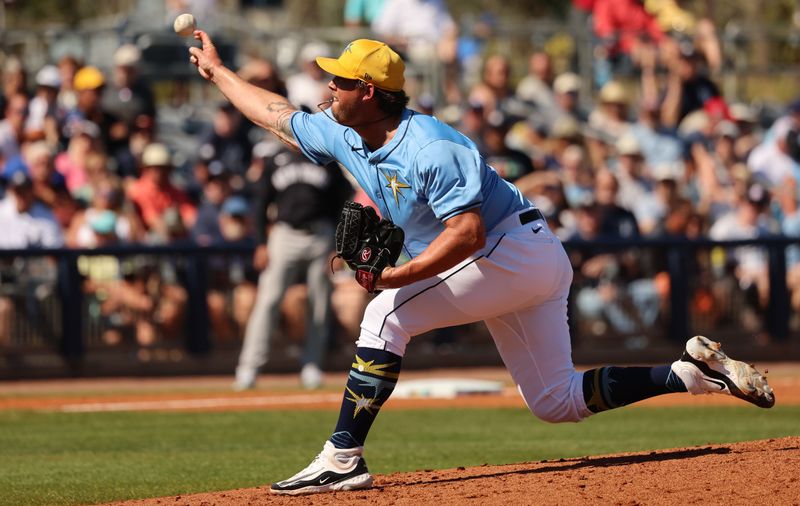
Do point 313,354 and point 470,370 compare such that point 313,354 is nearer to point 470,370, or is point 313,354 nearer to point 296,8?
point 470,370

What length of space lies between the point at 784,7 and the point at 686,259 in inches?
678

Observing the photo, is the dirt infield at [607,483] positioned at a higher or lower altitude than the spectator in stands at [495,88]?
lower

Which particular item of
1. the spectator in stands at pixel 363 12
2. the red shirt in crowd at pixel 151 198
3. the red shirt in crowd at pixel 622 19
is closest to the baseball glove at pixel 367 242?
the red shirt in crowd at pixel 151 198

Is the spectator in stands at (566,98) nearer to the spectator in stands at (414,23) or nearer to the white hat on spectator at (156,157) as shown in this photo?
the spectator in stands at (414,23)

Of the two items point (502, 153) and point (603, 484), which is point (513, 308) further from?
point (502, 153)

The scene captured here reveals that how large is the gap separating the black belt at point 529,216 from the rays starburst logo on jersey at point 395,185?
1.87 ft

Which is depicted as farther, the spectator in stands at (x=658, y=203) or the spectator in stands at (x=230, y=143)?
the spectator in stands at (x=230, y=143)

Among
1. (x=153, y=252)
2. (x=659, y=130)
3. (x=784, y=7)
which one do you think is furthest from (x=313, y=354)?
(x=784, y=7)

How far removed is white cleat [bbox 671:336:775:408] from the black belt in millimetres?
929

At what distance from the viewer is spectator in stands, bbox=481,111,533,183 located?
14.5 m

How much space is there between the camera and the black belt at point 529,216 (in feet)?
20.1

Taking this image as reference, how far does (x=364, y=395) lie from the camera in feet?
19.4

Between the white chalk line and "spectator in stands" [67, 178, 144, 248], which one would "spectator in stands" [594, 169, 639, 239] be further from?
"spectator in stands" [67, 178, 144, 248]

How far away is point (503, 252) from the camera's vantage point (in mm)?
5984
